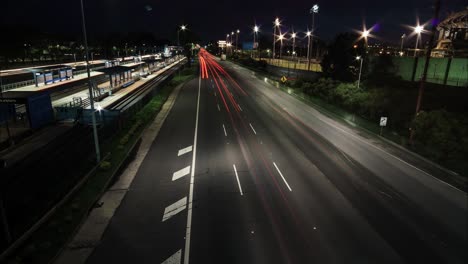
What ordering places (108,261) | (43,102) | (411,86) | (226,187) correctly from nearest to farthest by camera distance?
(108,261), (226,187), (43,102), (411,86)

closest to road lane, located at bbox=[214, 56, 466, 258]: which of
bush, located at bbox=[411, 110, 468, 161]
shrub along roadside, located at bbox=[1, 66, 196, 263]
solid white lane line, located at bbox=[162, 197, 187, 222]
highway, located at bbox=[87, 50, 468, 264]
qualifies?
highway, located at bbox=[87, 50, 468, 264]

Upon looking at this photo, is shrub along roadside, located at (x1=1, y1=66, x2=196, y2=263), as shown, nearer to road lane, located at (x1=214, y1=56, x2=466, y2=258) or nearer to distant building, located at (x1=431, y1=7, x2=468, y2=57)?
road lane, located at (x1=214, y1=56, x2=466, y2=258)

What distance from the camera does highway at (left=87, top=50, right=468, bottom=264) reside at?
11.0 metres

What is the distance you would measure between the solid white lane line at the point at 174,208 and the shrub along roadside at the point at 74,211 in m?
3.60

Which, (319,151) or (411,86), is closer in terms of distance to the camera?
(319,151)

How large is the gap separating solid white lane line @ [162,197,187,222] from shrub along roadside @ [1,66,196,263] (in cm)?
360

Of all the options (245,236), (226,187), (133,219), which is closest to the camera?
(245,236)

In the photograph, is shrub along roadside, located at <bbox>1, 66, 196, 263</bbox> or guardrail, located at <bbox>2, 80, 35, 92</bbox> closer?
shrub along roadside, located at <bbox>1, 66, 196, 263</bbox>

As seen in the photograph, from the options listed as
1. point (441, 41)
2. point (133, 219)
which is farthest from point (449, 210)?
point (441, 41)

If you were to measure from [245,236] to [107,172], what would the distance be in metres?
9.87

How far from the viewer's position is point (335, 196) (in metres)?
15.1

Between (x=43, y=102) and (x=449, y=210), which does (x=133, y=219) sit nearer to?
(x=449, y=210)

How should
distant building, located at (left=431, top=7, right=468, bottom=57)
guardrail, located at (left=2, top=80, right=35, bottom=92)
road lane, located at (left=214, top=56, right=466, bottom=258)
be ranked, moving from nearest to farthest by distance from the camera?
road lane, located at (left=214, top=56, right=466, bottom=258), guardrail, located at (left=2, top=80, right=35, bottom=92), distant building, located at (left=431, top=7, right=468, bottom=57)

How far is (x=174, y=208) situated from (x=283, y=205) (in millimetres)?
5308
